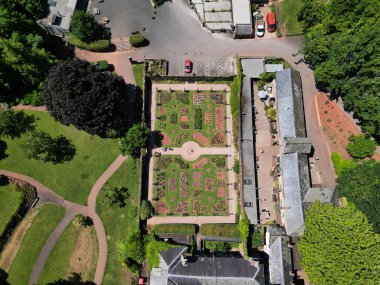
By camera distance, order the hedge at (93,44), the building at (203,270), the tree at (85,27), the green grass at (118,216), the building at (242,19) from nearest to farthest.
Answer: the building at (203,270) → the green grass at (118,216) → the tree at (85,27) → the hedge at (93,44) → the building at (242,19)

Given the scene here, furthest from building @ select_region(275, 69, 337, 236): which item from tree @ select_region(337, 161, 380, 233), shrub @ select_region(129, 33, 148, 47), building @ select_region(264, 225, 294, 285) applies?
shrub @ select_region(129, 33, 148, 47)

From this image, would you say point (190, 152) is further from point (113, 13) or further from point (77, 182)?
point (113, 13)

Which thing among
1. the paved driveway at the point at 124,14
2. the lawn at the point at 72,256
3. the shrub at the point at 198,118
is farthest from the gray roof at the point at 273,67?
the lawn at the point at 72,256

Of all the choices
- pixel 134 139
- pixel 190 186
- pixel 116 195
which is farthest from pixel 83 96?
pixel 190 186

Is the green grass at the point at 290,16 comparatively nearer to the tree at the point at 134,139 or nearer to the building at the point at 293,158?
the building at the point at 293,158

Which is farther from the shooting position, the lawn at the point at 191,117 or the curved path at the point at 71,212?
the lawn at the point at 191,117

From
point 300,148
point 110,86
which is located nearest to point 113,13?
point 110,86

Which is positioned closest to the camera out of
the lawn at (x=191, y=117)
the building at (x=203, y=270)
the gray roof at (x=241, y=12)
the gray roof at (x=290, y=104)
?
the building at (x=203, y=270)
